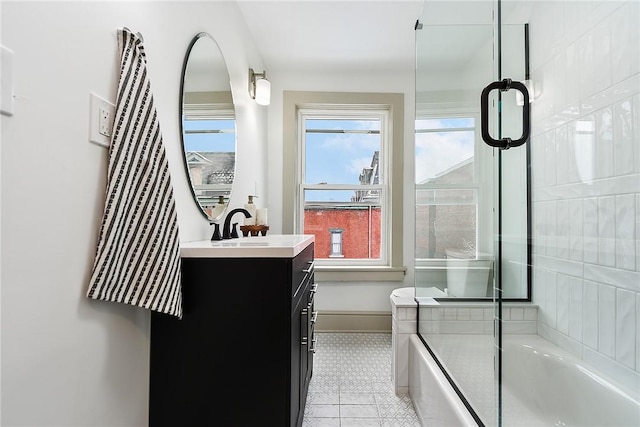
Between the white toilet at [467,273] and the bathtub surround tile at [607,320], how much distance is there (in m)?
0.38

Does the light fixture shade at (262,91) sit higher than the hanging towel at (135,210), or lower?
higher

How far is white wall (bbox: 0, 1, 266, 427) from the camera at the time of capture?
0.70 meters

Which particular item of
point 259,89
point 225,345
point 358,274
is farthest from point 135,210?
point 358,274

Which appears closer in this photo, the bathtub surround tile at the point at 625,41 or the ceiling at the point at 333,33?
the bathtub surround tile at the point at 625,41

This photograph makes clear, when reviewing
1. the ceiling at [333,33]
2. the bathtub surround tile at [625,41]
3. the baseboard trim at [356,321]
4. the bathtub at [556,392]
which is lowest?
A: the baseboard trim at [356,321]

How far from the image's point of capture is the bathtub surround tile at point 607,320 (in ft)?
4.21

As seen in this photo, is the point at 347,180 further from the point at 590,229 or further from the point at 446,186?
the point at 590,229

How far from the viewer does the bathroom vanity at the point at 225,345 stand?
1212 mm

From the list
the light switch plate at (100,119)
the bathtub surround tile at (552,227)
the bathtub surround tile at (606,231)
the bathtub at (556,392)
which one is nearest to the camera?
the light switch plate at (100,119)

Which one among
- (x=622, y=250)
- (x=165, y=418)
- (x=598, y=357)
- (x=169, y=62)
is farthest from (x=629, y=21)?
(x=165, y=418)

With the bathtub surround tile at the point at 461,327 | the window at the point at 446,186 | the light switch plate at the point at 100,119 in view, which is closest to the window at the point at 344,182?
the window at the point at 446,186

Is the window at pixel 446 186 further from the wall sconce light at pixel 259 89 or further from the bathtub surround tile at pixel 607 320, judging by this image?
the wall sconce light at pixel 259 89

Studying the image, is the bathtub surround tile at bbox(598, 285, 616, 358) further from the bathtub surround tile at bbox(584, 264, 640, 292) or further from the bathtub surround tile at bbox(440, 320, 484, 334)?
the bathtub surround tile at bbox(440, 320, 484, 334)

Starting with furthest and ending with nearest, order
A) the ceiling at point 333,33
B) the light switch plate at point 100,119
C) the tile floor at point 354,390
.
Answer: the ceiling at point 333,33
the tile floor at point 354,390
the light switch plate at point 100,119
